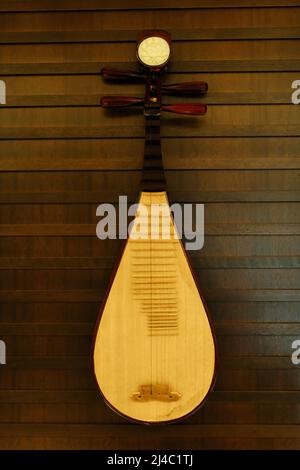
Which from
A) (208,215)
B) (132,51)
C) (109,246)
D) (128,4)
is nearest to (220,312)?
(208,215)

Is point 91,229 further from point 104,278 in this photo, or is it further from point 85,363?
point 85,363

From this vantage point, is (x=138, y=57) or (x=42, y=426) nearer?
(x=138, y=57)

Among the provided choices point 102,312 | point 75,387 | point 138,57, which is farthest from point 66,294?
point 138,57

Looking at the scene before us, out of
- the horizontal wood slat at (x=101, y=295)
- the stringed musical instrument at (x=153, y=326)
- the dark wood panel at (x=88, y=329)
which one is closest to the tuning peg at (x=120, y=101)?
the stringed musical instrument at (x=153, y=326)

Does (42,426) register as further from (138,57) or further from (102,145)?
(138,57)

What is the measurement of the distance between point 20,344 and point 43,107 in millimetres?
766

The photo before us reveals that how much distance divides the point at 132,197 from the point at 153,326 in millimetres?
407

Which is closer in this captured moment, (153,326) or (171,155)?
(153,326)

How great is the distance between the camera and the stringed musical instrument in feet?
3.52

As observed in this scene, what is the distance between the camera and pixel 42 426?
1.21 metres

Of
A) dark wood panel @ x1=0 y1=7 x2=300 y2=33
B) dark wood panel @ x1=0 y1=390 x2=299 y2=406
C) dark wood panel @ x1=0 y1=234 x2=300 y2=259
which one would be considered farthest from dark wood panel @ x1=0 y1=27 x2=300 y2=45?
dark wood panel @ x1=0 y1=390 x2=299 y2=406

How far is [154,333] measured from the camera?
109 cm

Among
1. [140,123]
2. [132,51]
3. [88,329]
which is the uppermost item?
[132,51]

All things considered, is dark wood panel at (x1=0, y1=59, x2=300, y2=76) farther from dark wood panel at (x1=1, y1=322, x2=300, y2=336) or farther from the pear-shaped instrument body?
dark wood panel at (x1=1, y1=322, x2=300, y2=336)
